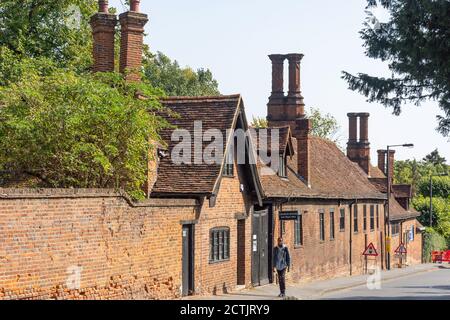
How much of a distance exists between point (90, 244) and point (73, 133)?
333cm

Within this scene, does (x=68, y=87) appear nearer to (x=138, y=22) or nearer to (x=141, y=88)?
(x=141, y=88)

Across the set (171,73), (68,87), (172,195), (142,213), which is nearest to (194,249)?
(172,195)

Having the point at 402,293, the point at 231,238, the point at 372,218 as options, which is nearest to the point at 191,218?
the point at 231,238

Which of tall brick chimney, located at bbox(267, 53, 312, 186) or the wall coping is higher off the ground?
tall brick chimney, located at bbox(267, 53, 312, 186)

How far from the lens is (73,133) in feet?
68.6

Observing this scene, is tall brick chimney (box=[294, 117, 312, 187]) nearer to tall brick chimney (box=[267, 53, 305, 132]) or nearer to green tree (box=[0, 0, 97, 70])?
tall brick chimney (box=[267, 53, 305, 132])

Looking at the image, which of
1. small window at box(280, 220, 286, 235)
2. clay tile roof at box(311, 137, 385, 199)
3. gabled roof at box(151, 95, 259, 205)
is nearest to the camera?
gabled roof at box(151, 95, 259, 205)

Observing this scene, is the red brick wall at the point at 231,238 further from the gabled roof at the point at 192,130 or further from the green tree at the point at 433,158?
the green tree at the point at 433,158

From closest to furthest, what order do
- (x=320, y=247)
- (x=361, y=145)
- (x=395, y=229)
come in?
(x=320, y=247)
(x=361, y=145)
(x=395, y=229)

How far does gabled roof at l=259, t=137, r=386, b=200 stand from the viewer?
3191 cm

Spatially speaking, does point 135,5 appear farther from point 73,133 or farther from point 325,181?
point 325,181

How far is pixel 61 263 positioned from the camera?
1781cm

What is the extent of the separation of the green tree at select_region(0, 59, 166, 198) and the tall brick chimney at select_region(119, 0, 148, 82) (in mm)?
3464

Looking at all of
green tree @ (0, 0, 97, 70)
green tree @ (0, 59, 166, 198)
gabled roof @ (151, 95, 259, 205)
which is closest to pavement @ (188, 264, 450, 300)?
gabled roof @ (151, 95, 259, 205)
